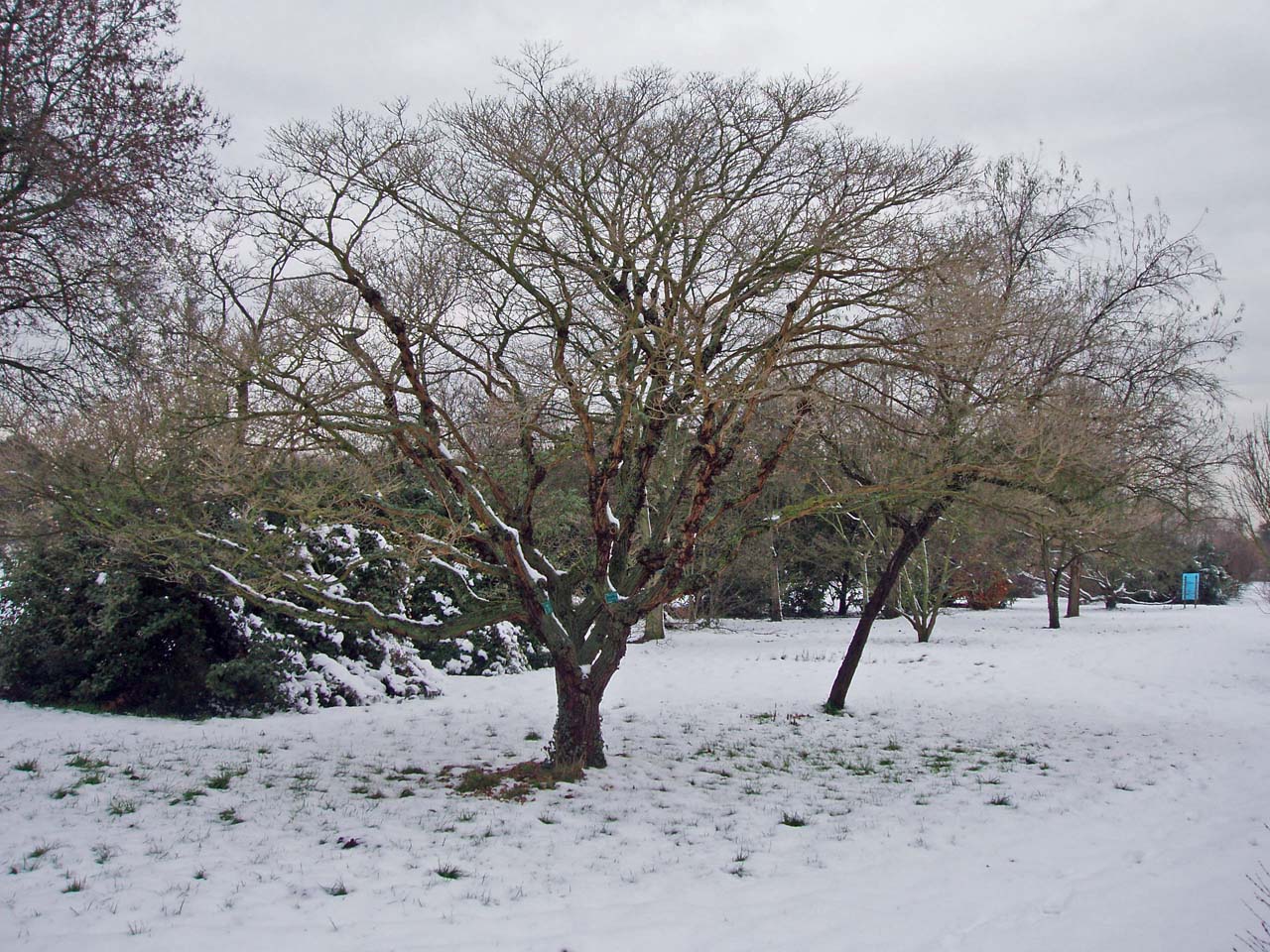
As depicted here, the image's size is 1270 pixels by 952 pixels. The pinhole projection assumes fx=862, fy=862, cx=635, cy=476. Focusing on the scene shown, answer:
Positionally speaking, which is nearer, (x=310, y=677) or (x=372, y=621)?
(x=372, y=621)

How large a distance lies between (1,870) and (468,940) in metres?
2.60

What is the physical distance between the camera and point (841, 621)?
2445 centimetres

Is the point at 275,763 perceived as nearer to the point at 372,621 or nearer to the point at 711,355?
the point at 372,621

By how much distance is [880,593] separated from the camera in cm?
1023

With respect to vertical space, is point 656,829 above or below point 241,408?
below

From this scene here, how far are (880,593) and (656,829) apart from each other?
5250 millimetres

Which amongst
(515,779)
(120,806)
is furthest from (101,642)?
(515,779)

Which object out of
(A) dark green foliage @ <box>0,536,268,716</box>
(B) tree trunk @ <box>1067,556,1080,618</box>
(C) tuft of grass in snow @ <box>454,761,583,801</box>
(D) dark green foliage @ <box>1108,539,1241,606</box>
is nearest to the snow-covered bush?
(A) dark green foliage @ <box>0,536,268,716</box>

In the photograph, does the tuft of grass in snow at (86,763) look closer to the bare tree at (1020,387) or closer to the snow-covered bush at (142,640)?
the snow-covered bush at (142,640)

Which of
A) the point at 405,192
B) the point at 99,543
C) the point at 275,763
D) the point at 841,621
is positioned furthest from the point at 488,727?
the point at 841,621

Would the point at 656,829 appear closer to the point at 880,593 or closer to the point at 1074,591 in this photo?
the point at 880,593

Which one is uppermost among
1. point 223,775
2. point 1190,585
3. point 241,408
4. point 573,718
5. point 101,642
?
point 241,408

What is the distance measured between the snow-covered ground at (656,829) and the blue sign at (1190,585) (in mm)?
28052

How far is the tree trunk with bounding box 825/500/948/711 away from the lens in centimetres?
940
